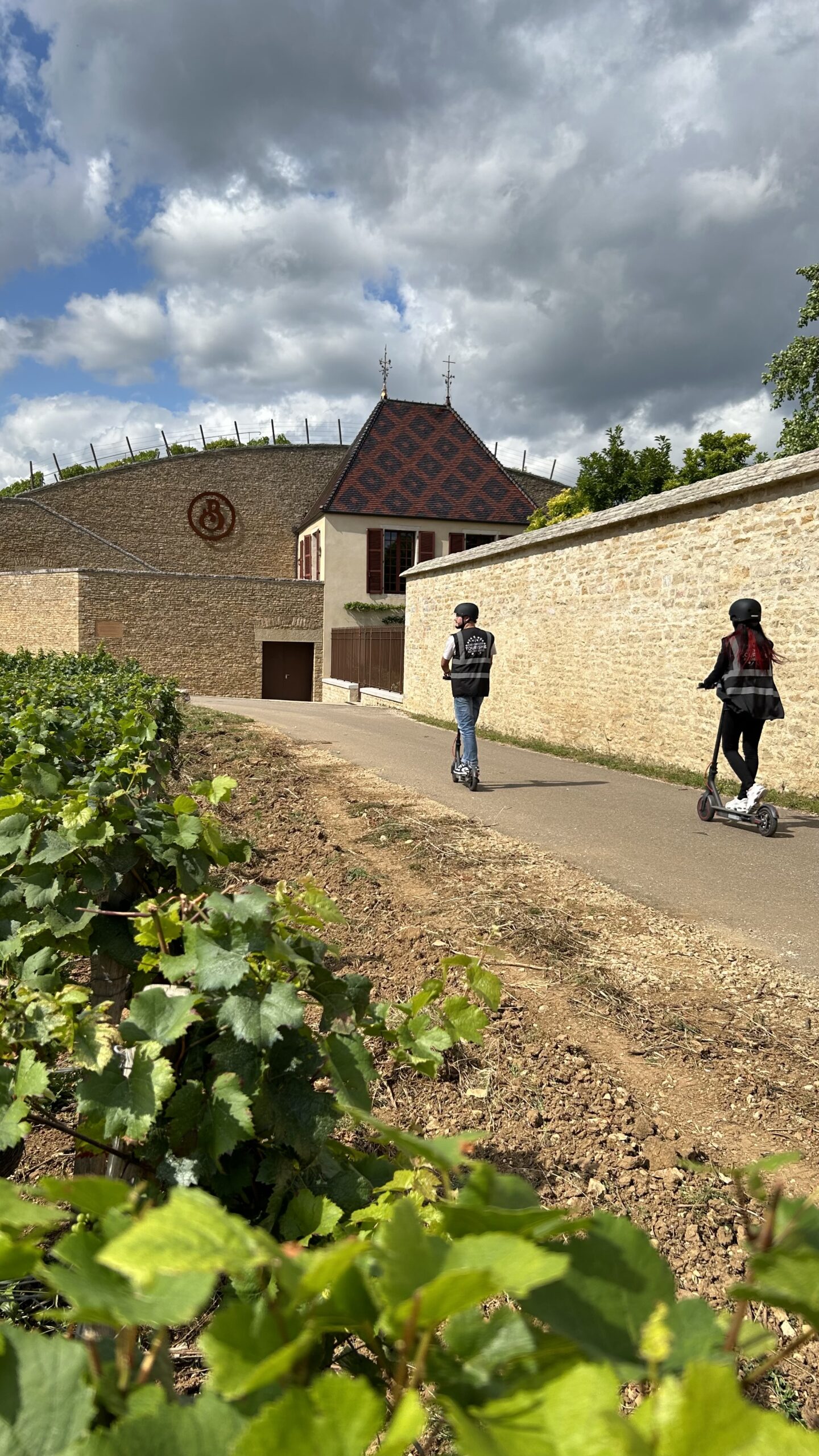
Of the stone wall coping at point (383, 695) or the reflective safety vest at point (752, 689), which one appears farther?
the stone wall coping at point (383, 695)

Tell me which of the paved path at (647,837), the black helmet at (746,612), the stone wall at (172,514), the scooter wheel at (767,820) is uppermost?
the stone wall at (172,514)

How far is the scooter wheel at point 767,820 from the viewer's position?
652 centimetres

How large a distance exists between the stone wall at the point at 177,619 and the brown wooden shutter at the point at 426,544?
4019mm

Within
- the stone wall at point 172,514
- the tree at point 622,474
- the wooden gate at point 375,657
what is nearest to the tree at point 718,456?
the tree at point 622,474

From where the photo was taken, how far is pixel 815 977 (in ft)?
12.5

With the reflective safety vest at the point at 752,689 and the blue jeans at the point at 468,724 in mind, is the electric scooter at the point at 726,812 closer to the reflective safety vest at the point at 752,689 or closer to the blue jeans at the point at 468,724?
the reflective safety vest at the point at 752,689

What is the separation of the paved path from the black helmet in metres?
1.68

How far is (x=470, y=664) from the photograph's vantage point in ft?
26.9

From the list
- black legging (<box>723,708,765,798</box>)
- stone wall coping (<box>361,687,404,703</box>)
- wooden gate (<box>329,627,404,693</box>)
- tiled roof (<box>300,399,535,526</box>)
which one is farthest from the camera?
tiled roof (<box>300,399,535,526</box>)

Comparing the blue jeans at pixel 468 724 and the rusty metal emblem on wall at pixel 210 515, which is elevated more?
the rusty metal emblem on wall at pixel 210 515

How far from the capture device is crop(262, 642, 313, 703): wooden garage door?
31.8m

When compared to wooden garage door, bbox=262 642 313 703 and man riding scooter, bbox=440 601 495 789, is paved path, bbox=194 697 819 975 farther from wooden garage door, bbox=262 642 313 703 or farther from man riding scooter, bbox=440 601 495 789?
wooden garage door, bbox=262 642 313 703


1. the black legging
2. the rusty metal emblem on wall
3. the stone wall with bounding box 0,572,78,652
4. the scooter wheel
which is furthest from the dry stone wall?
the scooter wheel

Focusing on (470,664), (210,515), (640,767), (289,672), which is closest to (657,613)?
(640,767)
